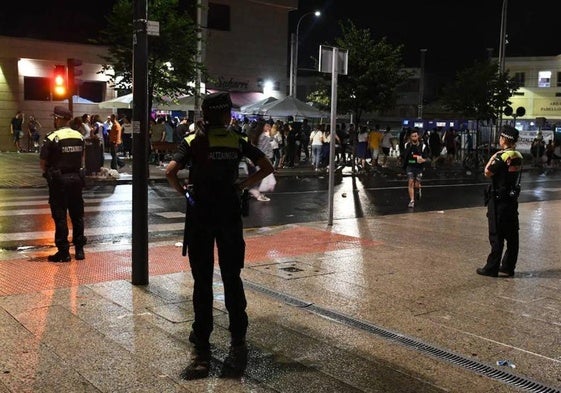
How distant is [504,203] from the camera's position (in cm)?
727

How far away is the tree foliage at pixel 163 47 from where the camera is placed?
1984 cm

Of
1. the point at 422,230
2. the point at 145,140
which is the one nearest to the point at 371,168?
the point at 422,230

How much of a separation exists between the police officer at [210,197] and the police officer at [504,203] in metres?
3.80

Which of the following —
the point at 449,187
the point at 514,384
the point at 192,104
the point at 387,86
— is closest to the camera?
the point at 514,384

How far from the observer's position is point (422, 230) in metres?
10.6

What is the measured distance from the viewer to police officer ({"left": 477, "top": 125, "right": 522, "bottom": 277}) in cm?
727

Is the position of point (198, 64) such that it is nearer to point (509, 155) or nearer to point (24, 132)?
point (24, 132)

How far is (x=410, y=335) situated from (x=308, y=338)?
0.85 metres

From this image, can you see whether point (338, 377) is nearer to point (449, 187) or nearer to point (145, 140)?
point (145, 140)

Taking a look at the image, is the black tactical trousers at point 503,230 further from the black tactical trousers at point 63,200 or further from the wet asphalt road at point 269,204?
the black tactical trousers at point 63,200

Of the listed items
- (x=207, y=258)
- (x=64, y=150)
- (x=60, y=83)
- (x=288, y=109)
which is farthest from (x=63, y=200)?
(x=288, y=109)

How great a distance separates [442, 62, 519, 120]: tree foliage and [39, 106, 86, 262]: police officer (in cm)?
2770

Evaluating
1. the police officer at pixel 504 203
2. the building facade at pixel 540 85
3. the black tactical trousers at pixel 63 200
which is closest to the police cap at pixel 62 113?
the black tactical trousers at pixel 63 200

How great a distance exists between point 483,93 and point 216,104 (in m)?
29.9
